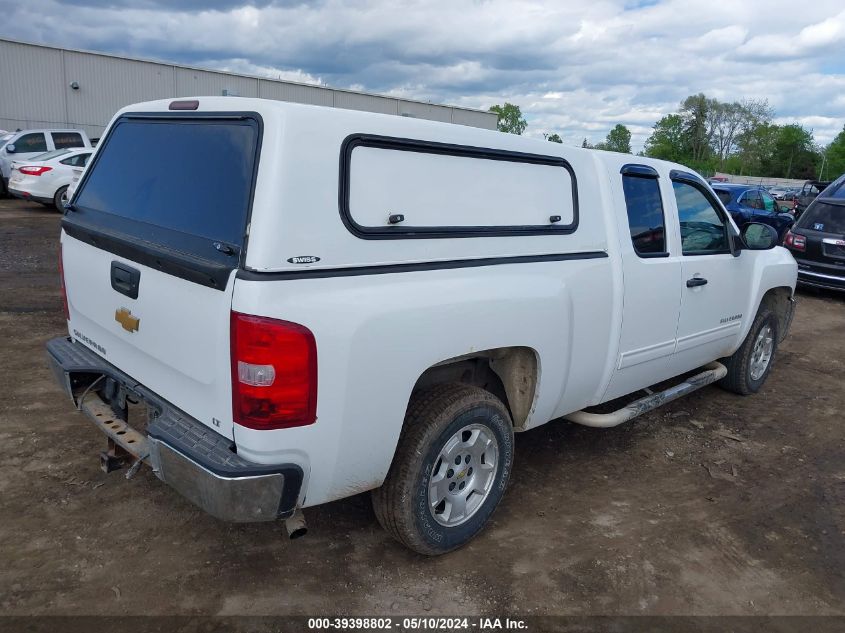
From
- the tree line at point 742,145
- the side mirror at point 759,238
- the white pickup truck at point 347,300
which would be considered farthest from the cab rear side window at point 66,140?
the tree line at point 742,145

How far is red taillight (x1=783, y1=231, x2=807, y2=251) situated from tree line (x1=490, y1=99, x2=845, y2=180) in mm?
82296

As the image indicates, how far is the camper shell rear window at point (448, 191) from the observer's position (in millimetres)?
2643

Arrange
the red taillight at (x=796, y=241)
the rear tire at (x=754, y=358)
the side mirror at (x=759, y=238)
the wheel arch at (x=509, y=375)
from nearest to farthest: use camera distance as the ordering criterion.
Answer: the wheel arch at (x=509, y=375), the side mirror at (x=759, y=238), the rear tire at (x=754, y=358), the red taillight at (x=796, y=241)

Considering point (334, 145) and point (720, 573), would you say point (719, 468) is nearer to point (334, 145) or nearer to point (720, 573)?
point (720, 573)

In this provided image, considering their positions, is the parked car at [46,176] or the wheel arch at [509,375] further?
the parked car at [46,176]

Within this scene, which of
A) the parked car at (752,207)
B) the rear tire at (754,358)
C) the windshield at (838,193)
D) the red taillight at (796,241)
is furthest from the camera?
the parked car at (752,207)

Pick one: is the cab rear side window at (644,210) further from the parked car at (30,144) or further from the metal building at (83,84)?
the metal building at (83,84)

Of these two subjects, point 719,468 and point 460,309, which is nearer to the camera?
point 460,309

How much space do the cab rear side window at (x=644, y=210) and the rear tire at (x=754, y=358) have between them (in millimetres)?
1838

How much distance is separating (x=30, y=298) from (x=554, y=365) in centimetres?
674

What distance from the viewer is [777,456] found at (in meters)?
4.70

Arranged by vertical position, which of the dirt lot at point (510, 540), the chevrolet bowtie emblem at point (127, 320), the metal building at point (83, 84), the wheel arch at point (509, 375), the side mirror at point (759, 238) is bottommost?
the dirt lot at point (510, 540)

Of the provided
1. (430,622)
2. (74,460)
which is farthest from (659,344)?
(74,460)

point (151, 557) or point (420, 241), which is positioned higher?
point (420, 241)
